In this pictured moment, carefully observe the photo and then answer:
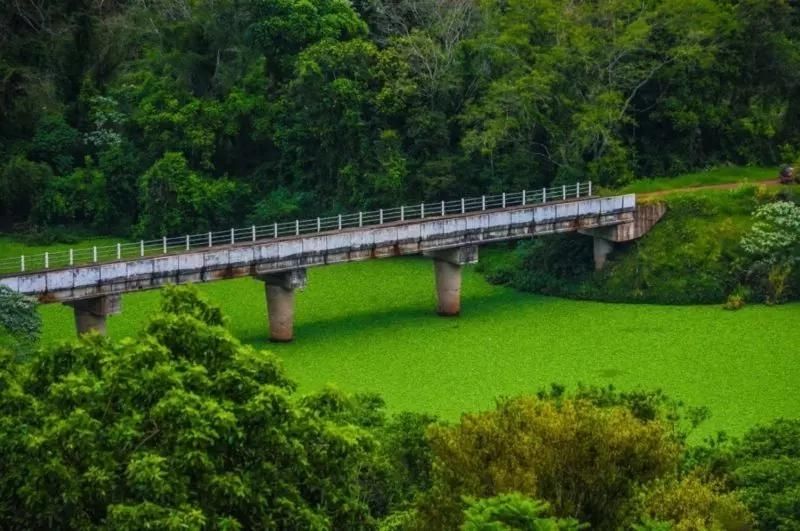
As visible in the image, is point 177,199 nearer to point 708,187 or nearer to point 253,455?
point 708,187

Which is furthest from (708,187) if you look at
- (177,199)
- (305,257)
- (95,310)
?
(95,310)

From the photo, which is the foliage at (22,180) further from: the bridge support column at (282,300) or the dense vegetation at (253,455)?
the dense vegetation at (253,455)

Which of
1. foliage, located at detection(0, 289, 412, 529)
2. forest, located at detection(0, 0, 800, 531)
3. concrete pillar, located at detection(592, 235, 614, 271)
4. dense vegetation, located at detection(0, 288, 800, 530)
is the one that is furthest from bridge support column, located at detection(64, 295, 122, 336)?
foliage, located at detection(0, 289, 412, 529)

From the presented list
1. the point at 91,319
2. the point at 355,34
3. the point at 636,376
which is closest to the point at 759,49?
the point at 355,34

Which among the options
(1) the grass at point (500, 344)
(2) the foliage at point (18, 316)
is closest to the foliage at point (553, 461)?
(1) the grass at point (500, 344)

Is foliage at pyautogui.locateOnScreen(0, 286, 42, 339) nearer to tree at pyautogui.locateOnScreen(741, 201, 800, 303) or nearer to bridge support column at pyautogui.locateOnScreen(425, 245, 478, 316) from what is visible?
bridge support column at pyautogui.locateOnScreen(425, 245, 478, 316)

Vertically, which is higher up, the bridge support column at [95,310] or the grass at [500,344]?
the bridge support column at [95,310]
